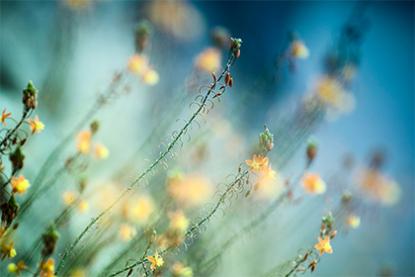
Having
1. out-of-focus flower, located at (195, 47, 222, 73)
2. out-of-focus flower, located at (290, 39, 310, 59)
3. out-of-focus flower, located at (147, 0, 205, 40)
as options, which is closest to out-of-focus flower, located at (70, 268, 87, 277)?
out-of-focus flower, located at (195, 47, 222, 73)

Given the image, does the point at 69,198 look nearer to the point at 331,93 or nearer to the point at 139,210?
the point at 139,210

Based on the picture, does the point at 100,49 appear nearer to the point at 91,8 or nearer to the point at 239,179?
the point at 91,8

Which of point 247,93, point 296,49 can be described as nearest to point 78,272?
point 247,93

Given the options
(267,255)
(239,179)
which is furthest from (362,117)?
(239,179)

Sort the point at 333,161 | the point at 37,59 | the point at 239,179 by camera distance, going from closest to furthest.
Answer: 1. the point at 239,179
2. the point at 37,59
3. the point at 333,161

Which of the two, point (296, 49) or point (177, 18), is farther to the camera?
point (177, 18)

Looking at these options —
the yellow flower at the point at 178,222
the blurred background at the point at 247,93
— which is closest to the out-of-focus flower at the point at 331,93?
the blurred background at the point at 247,93
